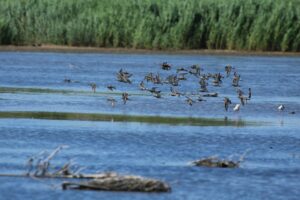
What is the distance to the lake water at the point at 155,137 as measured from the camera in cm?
1568

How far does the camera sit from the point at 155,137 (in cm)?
2073

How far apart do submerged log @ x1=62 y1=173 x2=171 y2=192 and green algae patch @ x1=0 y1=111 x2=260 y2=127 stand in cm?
814

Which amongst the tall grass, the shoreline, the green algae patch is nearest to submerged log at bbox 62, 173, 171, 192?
the green algae patch

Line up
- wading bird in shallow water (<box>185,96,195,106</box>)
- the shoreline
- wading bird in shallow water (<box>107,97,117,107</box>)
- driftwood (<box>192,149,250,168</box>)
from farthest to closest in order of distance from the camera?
the shoreline
wading bird in shallow water (<box>185,96,195,106</box>)
wading bird in shallow water (<box>107,97,117,107</box>)
driftwood (<box>192,149,250,168</box>)

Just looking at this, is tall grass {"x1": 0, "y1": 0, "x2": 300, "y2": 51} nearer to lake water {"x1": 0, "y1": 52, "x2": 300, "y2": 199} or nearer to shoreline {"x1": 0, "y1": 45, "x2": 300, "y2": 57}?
shoreline {"x1": 0, "y1": 45, "x2": 300, "y2": 57}

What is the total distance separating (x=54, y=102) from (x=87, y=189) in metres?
11.9

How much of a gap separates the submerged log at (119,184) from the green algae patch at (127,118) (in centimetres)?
814

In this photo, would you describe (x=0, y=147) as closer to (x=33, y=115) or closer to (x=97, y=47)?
(x=33, y=115)

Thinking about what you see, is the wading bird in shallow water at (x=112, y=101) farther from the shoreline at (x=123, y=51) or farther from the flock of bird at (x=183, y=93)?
the shoreline at (x=123, y=51)

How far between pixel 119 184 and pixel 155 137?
5.90 metres

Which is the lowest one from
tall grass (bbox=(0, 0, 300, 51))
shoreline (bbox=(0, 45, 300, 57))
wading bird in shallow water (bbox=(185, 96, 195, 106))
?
shoreline (bbox=(0, 45, 300, 57))

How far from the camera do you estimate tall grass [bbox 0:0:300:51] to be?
156 ft

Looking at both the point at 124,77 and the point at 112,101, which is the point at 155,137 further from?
the point at 124,77

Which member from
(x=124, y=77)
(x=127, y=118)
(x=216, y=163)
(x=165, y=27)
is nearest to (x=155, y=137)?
(x=127, y=118)
